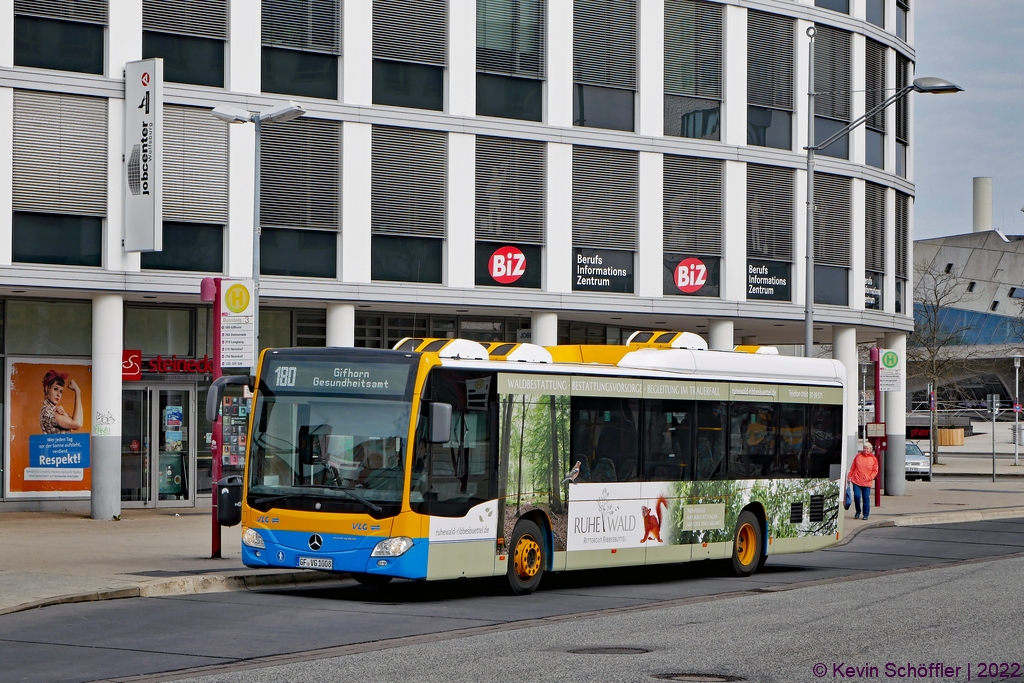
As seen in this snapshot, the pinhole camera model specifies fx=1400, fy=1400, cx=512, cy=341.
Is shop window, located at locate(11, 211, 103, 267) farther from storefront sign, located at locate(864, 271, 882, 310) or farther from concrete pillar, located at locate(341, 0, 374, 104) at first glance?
storefront sign, located at locate(864, 271, 882, 310)

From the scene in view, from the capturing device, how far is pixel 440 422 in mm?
14320

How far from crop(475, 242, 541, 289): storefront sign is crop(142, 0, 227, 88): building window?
6.56 meters

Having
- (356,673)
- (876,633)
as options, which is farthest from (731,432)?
(356,673)

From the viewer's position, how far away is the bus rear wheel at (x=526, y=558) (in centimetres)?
1559

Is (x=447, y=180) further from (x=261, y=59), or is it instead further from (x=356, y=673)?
(x=356, y=673)

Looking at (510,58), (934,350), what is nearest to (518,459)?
(510,58)

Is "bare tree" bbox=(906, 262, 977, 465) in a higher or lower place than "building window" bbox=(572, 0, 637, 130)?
lower

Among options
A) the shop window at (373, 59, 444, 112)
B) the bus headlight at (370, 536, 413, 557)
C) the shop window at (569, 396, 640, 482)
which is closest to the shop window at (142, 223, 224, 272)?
the shop window at (373, 59, 444, 112)

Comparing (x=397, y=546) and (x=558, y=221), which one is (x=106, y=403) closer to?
(x=558, y=221)

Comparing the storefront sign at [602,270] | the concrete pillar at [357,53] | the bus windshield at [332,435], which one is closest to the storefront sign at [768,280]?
the storefront sign at [602,270]

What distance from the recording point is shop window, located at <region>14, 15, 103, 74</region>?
2566 centimetres

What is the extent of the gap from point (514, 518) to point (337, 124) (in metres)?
14.9

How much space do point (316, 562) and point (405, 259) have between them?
15.2 metres

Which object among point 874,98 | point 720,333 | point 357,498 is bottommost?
point 357,498
